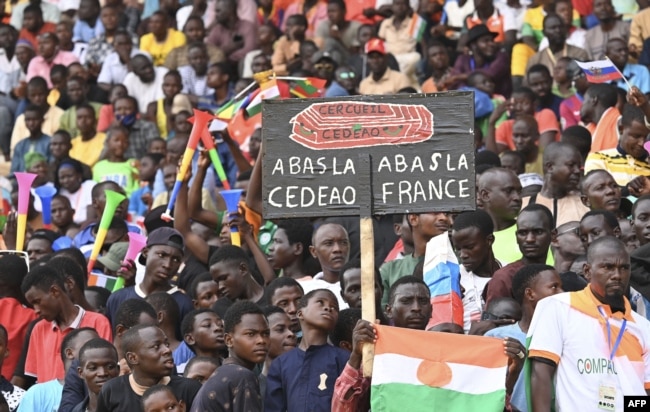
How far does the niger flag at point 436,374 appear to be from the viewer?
821 cm

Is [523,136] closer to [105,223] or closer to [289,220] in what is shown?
[289,220]

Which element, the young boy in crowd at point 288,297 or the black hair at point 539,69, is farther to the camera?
the black hair at point 539,69

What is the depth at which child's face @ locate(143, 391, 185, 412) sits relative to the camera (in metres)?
8.59

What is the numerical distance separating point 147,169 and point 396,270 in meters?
5.84

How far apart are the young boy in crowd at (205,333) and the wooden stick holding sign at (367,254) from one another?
6.00ft

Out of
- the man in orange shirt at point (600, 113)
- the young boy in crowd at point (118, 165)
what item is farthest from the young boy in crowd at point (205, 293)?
the young boy in crowd at point (118, 165)

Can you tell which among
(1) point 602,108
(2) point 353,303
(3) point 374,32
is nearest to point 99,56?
(3) point 374,32

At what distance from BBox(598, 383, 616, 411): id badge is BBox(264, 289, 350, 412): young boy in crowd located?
1543 mm

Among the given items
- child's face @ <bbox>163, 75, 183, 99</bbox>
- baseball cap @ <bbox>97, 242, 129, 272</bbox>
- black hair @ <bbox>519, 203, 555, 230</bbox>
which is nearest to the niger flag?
black hair @ <bbox>519, 203, 555, 230</bbox>

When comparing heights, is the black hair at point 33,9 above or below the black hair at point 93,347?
above

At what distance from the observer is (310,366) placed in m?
9.02

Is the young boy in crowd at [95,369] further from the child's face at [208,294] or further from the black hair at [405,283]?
the black hair at [405,283]

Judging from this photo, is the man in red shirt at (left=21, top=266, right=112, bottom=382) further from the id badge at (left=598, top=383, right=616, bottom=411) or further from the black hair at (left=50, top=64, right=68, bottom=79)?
the black hair at (left=50, top=64, right=68, bottom=79)

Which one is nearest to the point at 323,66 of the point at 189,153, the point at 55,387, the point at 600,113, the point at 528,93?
the point at 528,93
